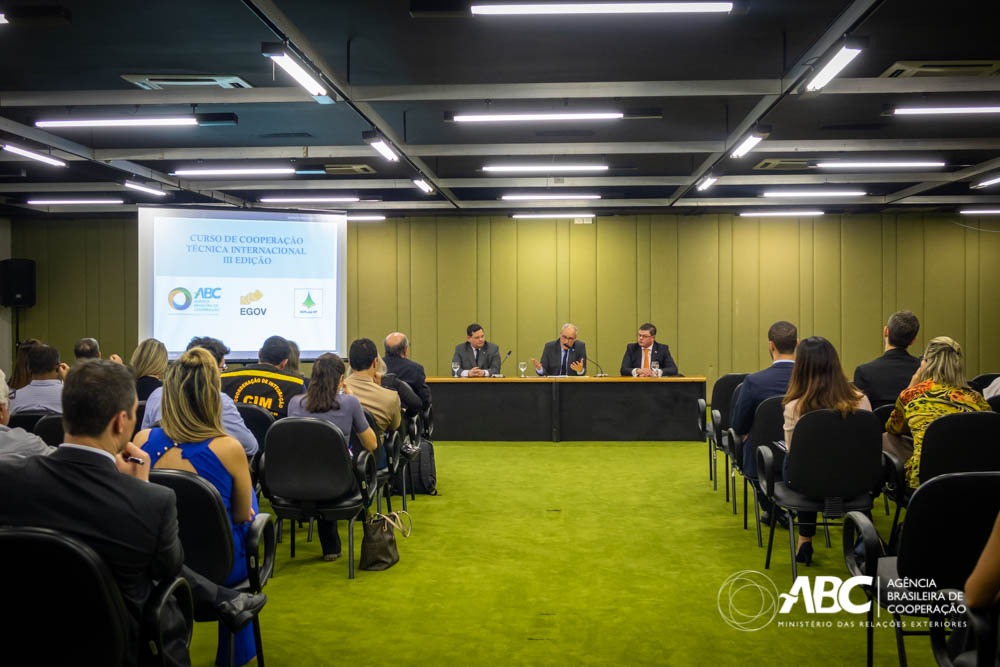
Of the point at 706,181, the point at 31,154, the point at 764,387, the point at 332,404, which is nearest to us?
the point at 332,404

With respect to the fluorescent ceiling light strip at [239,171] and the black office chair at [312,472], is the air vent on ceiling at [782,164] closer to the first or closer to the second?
the fluorescent ceiling light strip at [239,171]

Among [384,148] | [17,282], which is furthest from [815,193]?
[17,282]

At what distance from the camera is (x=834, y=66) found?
476cm

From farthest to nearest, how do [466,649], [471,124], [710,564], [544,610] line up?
1. [471,124]
2. [710,564]
3. [544,610]
4. [466,649]

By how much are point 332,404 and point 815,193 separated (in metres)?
8.87

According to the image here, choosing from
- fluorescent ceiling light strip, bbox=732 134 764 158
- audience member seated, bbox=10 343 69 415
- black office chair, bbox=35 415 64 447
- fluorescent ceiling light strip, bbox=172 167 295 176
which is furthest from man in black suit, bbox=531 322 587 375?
black office chair, bbox=35 415 64 447

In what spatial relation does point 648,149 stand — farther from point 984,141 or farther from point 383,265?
point 383,265

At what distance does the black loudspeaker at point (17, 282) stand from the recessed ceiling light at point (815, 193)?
11.6 m

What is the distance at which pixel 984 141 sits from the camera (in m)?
8.00

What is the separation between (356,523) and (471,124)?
172 inches

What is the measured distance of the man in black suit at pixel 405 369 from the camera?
235 inches

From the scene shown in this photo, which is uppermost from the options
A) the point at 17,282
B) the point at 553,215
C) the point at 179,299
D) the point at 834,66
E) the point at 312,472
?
the point at 553,215

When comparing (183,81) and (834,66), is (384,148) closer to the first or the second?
(183,81)

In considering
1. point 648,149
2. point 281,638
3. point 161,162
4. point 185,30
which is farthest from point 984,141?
point 161,162
